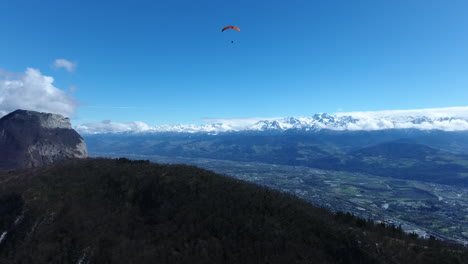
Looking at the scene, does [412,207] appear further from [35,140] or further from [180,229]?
[35,140]

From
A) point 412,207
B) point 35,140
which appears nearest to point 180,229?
point 35,140

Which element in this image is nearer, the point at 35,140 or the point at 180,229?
the point at 180,229

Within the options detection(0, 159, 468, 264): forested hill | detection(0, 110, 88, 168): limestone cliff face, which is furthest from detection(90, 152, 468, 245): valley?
detection(0, 110, 88, 168): limestone cliff face

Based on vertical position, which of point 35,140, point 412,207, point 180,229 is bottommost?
point 412,207

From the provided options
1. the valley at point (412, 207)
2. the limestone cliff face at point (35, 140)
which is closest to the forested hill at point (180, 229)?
the valley at point (412, 207)

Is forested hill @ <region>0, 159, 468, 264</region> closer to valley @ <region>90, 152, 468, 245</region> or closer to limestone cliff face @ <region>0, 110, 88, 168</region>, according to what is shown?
valley @ <region>90, 152, 468, 245</region>

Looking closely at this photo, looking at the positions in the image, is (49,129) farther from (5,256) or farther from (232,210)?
(232,210)

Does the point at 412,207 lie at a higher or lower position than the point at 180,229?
lower

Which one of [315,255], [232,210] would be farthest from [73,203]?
[315,255]
